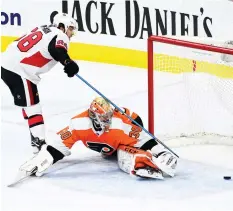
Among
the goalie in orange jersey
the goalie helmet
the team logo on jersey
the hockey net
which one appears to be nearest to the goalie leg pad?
the goalie in orange jersey

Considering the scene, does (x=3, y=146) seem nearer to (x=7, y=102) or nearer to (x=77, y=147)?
(x=77, y=147)

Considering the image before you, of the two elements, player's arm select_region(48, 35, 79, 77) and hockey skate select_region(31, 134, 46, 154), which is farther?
hockey skate select_region(31, 134, 46, 154)

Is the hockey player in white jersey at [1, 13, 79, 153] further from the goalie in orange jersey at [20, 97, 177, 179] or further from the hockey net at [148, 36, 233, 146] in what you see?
the hockey net at [148, 36, 233, 146]

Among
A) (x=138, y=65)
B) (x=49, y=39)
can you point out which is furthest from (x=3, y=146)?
(x=138, y=65)

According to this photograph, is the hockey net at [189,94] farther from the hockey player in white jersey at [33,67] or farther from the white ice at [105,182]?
the hockey player in white jersey at [33,67]

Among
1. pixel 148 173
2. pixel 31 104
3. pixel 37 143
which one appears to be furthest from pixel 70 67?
pixel 148 173

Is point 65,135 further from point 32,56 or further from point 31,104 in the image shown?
point 32,56

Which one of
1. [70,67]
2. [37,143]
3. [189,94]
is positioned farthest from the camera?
[189,94]

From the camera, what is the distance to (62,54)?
8.78ft

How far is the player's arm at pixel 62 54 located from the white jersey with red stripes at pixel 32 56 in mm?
68

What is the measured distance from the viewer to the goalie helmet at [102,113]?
2.57m

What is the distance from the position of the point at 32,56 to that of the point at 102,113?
553 millimetres

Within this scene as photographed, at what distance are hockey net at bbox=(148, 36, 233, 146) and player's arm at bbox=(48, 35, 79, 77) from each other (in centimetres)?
48

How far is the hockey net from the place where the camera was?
116 inches
